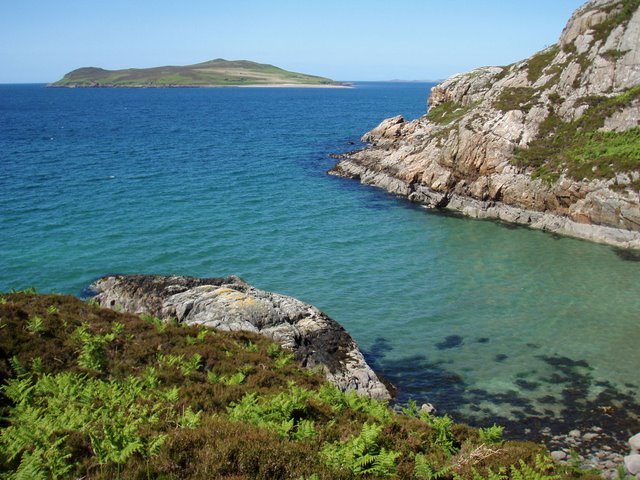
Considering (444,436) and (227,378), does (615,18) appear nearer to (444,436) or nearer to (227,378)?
(444,436)

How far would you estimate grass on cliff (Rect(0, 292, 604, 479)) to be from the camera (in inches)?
390

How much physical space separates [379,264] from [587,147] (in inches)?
1108

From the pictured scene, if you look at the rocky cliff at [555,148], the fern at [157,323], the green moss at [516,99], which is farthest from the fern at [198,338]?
the green moss at [516,99]

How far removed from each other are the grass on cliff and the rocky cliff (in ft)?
119

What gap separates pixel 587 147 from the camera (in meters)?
52.6

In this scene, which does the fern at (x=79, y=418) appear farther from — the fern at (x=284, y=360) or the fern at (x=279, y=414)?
the fern at (x=284, y=360)

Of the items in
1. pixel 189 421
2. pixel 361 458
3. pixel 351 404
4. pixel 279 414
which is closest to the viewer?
pixel 361 458

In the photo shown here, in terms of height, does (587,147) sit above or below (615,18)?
below

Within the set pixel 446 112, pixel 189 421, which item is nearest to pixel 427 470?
pixel 189 421

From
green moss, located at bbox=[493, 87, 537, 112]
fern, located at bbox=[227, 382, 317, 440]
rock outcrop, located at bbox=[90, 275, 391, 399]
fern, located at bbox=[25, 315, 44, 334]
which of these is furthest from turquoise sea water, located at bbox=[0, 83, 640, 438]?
green moss, located at bbox=[493, 87, 537, 112]

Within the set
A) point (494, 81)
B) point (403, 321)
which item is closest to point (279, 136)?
point (494, 81)

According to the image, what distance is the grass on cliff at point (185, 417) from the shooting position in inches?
390

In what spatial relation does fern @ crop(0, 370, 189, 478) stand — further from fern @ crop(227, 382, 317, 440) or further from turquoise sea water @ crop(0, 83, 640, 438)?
turquoise sea water @ crop(0, 83, 640, 438)

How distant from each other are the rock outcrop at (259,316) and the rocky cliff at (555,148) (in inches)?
1185
